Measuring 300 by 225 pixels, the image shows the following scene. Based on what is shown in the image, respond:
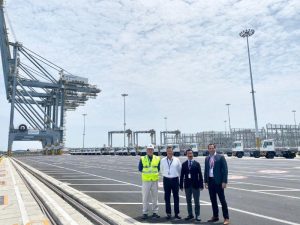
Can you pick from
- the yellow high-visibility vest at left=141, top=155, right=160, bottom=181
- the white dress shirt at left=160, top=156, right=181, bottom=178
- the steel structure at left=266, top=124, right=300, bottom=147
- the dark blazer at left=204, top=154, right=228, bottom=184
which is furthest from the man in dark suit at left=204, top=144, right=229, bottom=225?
the steel structure at left=266, top=124, right=300, bottom=147

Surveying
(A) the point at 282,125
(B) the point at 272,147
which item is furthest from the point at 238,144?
(A) the point at 282,125

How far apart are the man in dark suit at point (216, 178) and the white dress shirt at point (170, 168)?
0.74 m

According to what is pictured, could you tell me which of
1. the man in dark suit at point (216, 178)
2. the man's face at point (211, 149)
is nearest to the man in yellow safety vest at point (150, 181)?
the man in dark suit at point (216, 178)

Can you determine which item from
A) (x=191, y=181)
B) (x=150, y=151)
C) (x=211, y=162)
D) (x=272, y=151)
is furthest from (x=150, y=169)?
(x=272, y=151)

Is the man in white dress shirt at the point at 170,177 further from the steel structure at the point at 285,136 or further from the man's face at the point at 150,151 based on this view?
the steel structure at the point at 285,136

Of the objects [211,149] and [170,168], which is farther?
[170,168]

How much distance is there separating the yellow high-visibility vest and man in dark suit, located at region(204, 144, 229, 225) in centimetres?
123

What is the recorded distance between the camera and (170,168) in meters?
7.89

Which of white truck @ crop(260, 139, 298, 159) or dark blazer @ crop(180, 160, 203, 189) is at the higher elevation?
white truck @ crop(260, 139, 298, 159)

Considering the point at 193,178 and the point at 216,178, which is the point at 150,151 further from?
the point at 216,178

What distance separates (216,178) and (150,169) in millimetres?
1620

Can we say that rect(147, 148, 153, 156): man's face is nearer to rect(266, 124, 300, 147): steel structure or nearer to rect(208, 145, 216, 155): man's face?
rect(208, 145, 216, 155): man's face

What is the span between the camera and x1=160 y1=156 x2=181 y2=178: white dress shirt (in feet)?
25.8

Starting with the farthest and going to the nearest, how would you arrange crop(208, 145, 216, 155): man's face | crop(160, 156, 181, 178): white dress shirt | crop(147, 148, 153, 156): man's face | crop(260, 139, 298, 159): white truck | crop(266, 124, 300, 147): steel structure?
1. crop(266, 124, 300, 147): steel structure
2. crop(260, 139, 298, 159): white truck
3. crop(147, 148, 153, 156): man's face
4. crop(160, 156, 181, 178): white dress shirt
5. crop(208, 145, 216, 155): man's face
